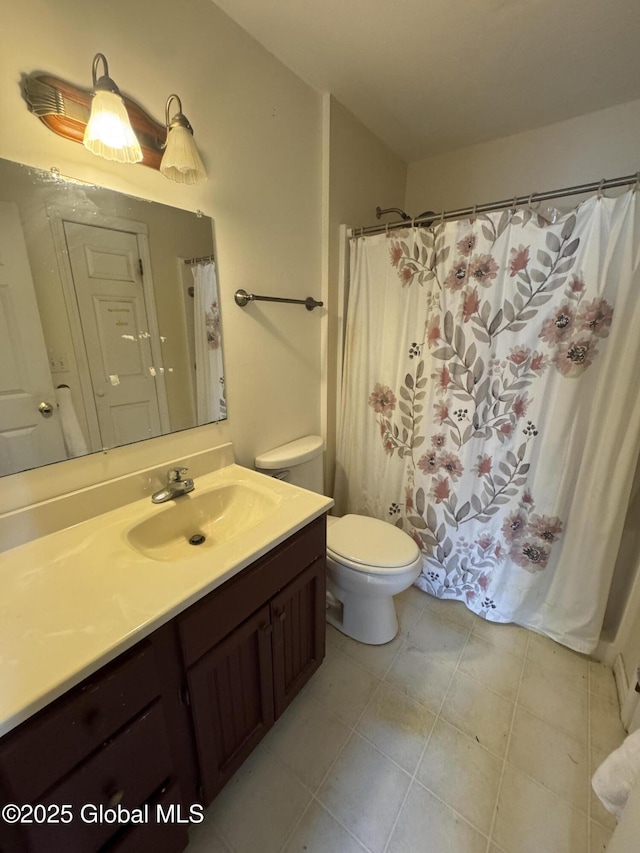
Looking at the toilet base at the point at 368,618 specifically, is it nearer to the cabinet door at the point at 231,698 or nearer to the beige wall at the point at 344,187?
the cabinet door at the point at 231,698

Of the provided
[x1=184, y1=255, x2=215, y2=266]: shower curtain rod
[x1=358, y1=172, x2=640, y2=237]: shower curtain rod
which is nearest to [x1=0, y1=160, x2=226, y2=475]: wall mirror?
[x1=184, y1=255, x2=215, y2=266]: shower curtain rod

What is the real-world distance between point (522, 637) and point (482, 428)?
3.18 ft

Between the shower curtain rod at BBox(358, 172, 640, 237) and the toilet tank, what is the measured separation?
1041mm

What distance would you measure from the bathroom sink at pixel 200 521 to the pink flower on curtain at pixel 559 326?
3.94 ft

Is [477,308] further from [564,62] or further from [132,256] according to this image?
[132,256]

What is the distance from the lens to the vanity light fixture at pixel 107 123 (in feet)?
2.75

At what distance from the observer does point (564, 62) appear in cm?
134

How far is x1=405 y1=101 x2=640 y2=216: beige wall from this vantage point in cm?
160

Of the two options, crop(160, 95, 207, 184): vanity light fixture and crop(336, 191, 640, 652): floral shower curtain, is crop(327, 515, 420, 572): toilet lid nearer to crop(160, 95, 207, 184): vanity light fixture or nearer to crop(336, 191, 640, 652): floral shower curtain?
crop(336, 191, 640, 652): floral shower curtain

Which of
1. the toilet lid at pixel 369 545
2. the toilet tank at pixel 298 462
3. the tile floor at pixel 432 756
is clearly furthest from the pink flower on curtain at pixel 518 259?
the tile floor at pixel 432 756

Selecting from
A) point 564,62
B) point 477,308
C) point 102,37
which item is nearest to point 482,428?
point 477,308

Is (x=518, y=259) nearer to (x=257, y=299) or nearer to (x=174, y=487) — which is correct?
(x=257, y=299)

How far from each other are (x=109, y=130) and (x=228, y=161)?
476 millimetres

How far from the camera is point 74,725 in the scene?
2.05 feet
